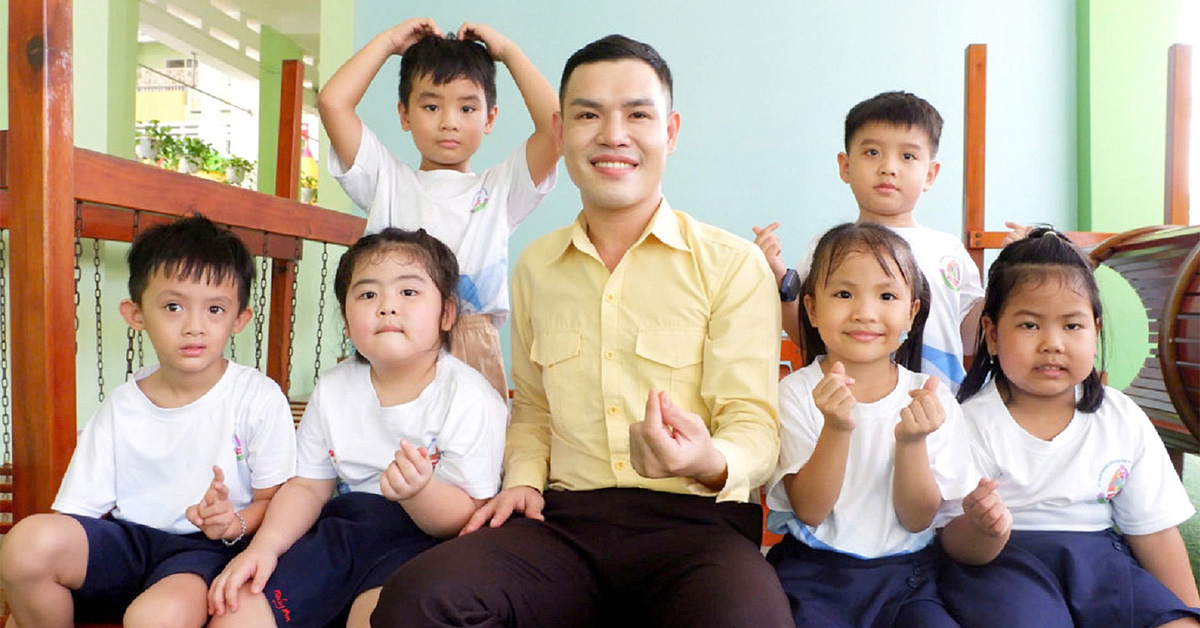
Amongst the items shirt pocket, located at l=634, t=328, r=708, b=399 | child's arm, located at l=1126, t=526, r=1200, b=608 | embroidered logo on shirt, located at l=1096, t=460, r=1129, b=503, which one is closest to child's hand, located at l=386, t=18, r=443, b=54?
shirt pocket, located at l=634, t=328, r=708, b=399

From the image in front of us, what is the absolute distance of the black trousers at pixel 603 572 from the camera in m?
1.23

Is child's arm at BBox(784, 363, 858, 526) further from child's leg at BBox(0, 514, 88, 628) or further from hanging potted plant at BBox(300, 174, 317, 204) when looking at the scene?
hanging potted plant at BBox(300, 174, 317, 204)

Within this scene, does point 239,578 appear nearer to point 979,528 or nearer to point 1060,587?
point 979,528

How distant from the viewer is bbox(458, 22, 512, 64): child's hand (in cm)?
207

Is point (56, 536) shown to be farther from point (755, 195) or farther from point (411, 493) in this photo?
point (755, 195)

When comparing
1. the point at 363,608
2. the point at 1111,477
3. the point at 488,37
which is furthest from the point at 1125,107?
the point at 363,608

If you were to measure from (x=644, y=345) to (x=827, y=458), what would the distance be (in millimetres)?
372

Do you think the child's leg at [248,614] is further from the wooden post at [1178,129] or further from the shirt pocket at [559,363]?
the wooden post at [1178,129]

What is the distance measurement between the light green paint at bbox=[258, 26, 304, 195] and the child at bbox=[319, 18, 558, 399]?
5.57 meters

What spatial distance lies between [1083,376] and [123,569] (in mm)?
1660

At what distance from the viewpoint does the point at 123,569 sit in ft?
4.94

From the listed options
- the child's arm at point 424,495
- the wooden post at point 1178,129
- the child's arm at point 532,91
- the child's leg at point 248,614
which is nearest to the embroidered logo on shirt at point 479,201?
the child's arm at point 532,91

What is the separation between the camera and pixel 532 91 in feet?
6.86

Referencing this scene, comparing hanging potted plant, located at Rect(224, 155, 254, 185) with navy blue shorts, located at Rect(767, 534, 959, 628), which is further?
hanging potted plant, located at Rect(224, 155, 254, 185)
